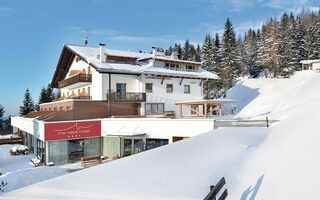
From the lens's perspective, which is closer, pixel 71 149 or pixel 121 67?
pixel 71 149

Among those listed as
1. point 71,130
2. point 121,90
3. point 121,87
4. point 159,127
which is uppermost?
point 121,87

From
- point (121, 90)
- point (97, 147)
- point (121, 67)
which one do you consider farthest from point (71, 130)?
point (121, 67)

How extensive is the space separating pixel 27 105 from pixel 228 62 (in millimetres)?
51664

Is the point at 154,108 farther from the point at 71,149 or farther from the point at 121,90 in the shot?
the point at 71,149

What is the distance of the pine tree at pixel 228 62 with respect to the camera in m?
49.9

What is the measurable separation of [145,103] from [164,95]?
3162mm

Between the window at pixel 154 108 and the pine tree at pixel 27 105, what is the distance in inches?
1579

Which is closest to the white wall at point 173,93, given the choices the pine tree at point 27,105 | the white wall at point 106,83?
the white wall at point 106,83

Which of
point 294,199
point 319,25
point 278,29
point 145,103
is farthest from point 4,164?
point 319,25

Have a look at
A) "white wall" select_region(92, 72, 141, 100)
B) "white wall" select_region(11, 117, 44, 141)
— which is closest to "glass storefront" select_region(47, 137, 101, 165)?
"white wall" select_region(11, 117, 44, 141)

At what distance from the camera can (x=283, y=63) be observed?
4791cm

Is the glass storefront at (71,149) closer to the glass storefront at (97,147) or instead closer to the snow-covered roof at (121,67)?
the glass storefront at (97,147)

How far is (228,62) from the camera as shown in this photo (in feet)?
172

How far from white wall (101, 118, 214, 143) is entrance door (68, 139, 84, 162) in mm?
2432
